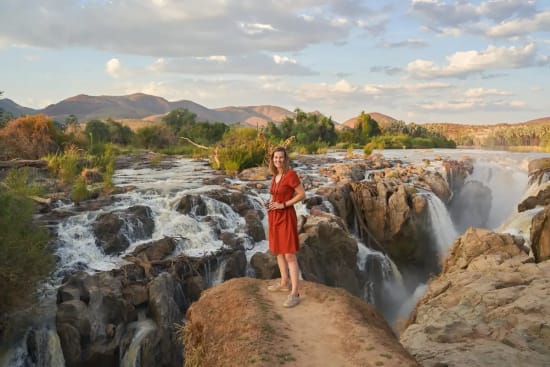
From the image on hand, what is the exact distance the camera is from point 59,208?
12.6m

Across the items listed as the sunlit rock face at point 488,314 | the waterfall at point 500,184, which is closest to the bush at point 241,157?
the waterfall at point 500,184

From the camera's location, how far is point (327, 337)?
4.57 metres

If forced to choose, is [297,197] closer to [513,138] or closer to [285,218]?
[285,218]

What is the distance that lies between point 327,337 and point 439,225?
14.3m

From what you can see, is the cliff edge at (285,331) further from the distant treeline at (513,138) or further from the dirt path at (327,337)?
the distant treeline at (513,138)

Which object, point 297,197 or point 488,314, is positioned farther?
point 488,314

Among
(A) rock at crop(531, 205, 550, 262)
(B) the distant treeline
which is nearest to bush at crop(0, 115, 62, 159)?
(A) rock at crop(531, 205, 550, 262)

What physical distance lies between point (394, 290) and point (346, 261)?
2.44m

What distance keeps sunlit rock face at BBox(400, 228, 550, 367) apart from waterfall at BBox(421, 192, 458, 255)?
6131mm

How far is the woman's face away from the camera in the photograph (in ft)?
18.7

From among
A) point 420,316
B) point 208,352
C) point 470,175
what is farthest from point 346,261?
point 470,175

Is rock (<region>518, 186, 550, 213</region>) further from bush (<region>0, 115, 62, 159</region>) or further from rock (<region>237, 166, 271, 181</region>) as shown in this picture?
bush (<region>0, 115, 62, 159</region>)

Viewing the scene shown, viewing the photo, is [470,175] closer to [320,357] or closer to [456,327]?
[456,327]

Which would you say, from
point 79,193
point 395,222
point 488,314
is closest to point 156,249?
point 79,193
